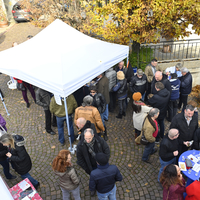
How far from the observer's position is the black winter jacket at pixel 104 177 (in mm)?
2975

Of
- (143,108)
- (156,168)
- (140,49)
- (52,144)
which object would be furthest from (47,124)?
(140,49)

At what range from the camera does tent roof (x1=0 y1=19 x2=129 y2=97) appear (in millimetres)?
4621

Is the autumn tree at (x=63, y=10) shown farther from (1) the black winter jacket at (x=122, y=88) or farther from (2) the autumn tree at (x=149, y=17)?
(1) the black winter jacket at (x=122, y=88)

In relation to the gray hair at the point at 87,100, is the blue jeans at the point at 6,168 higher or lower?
lower

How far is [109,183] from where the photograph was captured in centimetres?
→ 312

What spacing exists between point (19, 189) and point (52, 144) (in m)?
2.04

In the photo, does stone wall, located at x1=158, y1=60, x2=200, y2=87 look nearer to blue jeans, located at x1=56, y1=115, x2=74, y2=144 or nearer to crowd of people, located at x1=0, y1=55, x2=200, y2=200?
crowd of people, located at x1=0, y1=55, x2=200, y2=200

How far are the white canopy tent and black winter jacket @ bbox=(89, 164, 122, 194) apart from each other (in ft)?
6.68

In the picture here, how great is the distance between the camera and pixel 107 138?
18.4ft

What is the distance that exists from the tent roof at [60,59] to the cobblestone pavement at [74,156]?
42 cm

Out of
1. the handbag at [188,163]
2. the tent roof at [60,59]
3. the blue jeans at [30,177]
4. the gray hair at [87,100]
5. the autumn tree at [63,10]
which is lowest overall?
the blue jeans at [30,177]

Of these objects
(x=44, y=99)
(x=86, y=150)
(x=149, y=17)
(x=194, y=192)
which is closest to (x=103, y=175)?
(x=86, y=150)

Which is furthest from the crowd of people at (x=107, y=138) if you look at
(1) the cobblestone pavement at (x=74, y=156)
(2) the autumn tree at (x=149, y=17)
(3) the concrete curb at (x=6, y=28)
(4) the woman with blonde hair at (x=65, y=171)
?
(3) the concrete curb at (x=6, y=28)

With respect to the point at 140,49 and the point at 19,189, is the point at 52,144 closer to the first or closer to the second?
the point at 19,189
